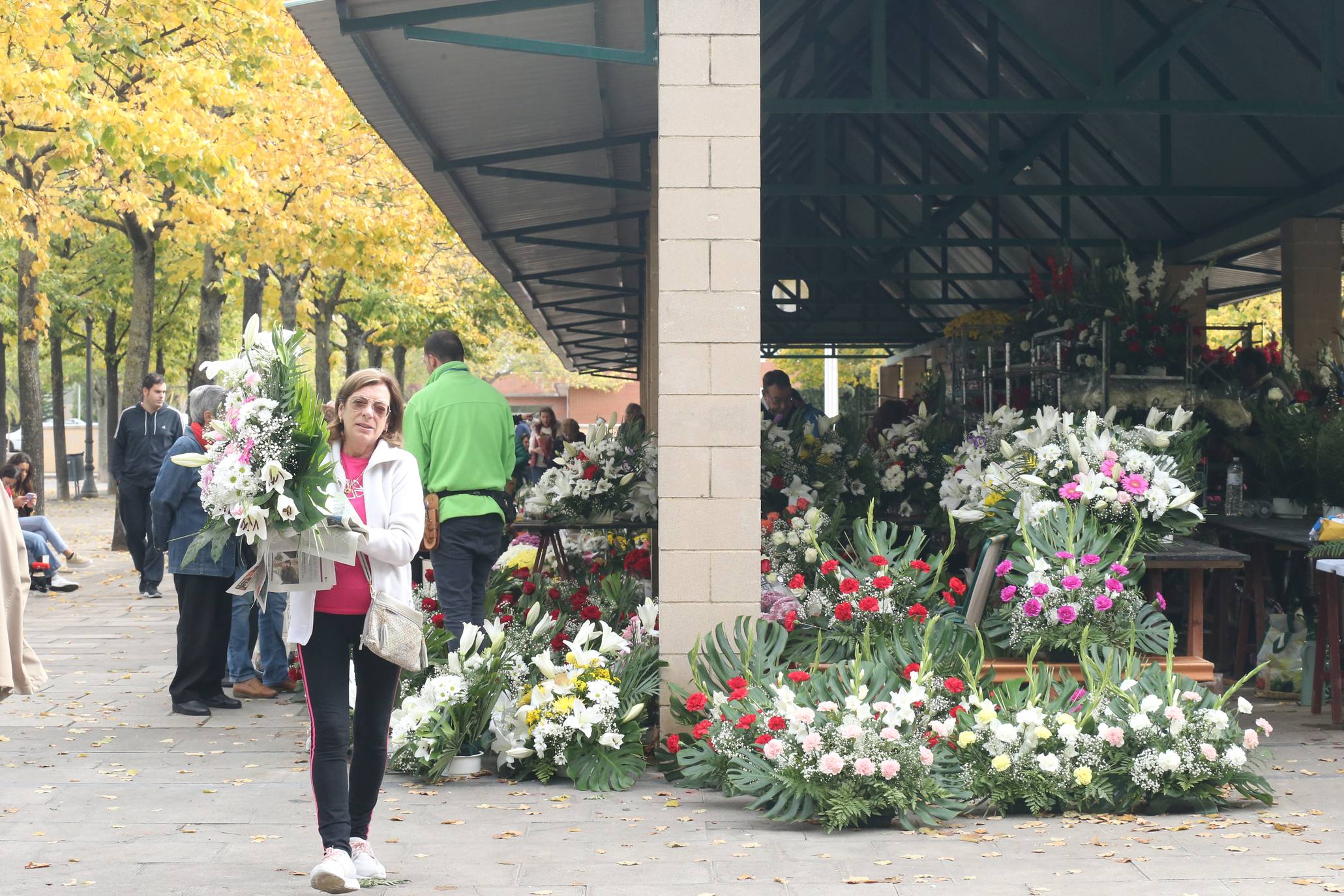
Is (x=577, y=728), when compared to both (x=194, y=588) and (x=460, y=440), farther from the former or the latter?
(x=194, y=588)

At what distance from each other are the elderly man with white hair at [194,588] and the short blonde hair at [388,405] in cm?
329

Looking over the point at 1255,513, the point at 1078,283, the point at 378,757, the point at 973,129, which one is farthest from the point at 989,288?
the point at 378,757

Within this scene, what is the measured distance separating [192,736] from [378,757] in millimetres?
3117

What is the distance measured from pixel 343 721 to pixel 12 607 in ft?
4.32

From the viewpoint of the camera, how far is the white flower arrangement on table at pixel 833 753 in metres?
5.69

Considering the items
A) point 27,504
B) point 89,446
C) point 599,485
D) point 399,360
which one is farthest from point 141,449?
point 89,446

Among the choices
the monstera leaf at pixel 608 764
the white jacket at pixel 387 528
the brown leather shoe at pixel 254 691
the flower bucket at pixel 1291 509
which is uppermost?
the white jacket at pixel 387 528

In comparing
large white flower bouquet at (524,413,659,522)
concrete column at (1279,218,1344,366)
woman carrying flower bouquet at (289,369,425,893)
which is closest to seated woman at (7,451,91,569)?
large white flower bouquet at (524,413,659,522)

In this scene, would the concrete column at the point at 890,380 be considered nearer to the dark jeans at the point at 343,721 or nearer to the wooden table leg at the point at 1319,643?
the wooden table leg at the point at 1319,643

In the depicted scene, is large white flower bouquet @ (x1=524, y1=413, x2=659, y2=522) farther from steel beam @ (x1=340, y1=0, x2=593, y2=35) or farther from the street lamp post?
the street lamp post

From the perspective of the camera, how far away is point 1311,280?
1462 cm

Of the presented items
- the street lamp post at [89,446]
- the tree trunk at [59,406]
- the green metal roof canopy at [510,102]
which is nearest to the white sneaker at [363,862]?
the green metal roof canopy at [510,102]

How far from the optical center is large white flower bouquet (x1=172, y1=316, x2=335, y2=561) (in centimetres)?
479

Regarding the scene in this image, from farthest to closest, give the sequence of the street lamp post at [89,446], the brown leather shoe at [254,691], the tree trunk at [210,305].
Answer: the street lamp post at [89,446] → the tree trunk at [210,305] → the brown leather shoe at [254,691]
